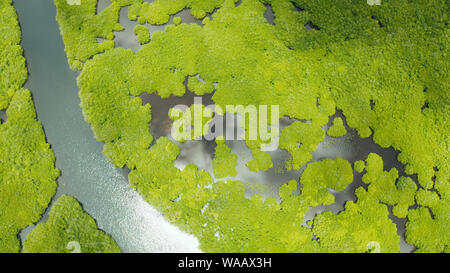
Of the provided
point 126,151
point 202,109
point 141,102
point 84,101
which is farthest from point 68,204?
point 202,109

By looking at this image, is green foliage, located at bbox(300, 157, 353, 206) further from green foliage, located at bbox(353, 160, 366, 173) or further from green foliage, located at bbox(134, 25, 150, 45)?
green foliage, located at bbox(134, 25, 150, 45)

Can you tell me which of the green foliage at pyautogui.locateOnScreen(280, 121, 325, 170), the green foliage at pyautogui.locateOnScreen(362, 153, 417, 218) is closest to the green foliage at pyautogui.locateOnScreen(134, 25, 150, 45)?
the green foliage at pyautogui.locateOnScreen(280, 121, 325, 170)

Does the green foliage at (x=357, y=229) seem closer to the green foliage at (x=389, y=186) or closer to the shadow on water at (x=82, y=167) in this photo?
the green foliage at (x=389, y=186)

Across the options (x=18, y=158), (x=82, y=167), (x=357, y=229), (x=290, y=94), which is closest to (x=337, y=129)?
(x=290, y=94)

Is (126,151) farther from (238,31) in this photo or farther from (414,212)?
(414,212)

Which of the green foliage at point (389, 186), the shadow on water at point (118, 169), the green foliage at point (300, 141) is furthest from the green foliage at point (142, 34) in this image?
the green foliage at point (389, 186)
